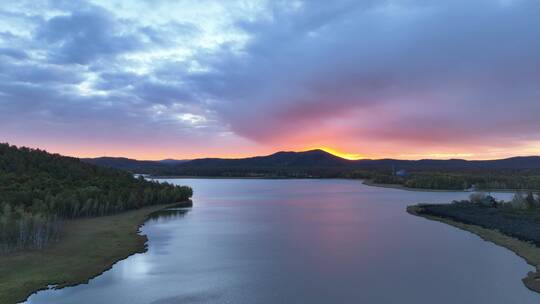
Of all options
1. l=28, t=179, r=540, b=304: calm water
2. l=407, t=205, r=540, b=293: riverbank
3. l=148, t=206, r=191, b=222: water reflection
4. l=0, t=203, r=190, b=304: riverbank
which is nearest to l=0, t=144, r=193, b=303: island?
l=0, t=203, r=190, b=304: riverbank

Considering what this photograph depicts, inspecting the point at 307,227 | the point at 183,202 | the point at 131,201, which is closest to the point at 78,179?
the point at 131,201

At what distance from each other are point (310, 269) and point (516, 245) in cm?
2169

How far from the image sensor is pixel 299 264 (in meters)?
33.1

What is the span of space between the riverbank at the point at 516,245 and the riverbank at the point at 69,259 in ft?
92.9

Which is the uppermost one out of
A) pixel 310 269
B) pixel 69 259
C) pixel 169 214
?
pixel 169 214

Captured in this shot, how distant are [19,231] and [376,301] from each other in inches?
1137

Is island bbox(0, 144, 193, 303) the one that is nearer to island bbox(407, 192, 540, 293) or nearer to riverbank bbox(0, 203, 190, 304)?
riverbank bbox(0, 203, 190, 304)

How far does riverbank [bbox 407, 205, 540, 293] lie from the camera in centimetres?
2750

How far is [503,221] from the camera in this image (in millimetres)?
55219

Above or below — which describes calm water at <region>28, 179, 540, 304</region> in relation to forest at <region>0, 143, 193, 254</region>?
below

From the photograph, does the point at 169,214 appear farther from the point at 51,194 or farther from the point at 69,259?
the point at 69,259

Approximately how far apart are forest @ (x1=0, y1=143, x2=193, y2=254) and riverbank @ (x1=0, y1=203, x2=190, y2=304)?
2.16 m

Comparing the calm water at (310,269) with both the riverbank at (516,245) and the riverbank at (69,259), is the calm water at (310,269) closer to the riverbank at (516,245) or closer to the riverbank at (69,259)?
the riverbank at (516,245)

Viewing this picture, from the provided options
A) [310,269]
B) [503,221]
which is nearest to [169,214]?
[310,269]
